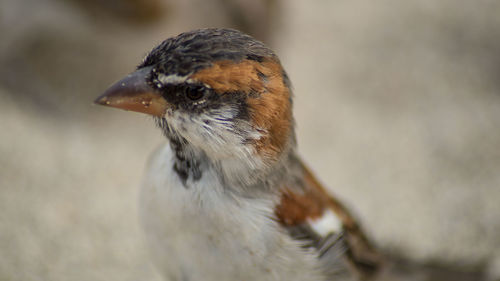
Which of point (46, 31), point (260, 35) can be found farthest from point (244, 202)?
point (46, 31)

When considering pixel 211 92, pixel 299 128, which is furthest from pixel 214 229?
pixel 299 128

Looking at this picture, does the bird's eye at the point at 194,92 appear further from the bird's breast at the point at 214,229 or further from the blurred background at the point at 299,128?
the blurred background at the point at 299,128

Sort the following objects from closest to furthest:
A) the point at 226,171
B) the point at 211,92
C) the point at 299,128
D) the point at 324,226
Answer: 1. the point at 211,92
2. the point at 226,171
3. the point at 324,226
4. the point at 299,128

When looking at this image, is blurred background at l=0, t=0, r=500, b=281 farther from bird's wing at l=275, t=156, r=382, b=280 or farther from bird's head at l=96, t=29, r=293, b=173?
bird's head at l=96, t=29, r=293, b=173

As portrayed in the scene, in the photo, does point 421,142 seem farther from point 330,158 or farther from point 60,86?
point 60,86

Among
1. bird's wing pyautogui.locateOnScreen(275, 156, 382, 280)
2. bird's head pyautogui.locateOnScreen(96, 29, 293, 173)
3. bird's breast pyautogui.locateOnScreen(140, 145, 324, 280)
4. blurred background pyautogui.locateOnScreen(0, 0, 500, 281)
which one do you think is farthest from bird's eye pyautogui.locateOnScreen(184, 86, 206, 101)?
blurred background pyautogui.locateOnScreen(0, 0, 500, 281)

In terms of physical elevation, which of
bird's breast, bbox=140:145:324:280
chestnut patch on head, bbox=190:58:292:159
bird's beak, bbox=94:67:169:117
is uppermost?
chestnut patch on head, bbox=190:58:292:159

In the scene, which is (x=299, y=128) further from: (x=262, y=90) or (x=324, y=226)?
(x=262, y=90)

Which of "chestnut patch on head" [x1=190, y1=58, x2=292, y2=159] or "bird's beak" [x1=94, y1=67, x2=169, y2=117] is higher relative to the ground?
"chestnut patch on head" [x1=190, y1=58, x2=292, y2=159]
